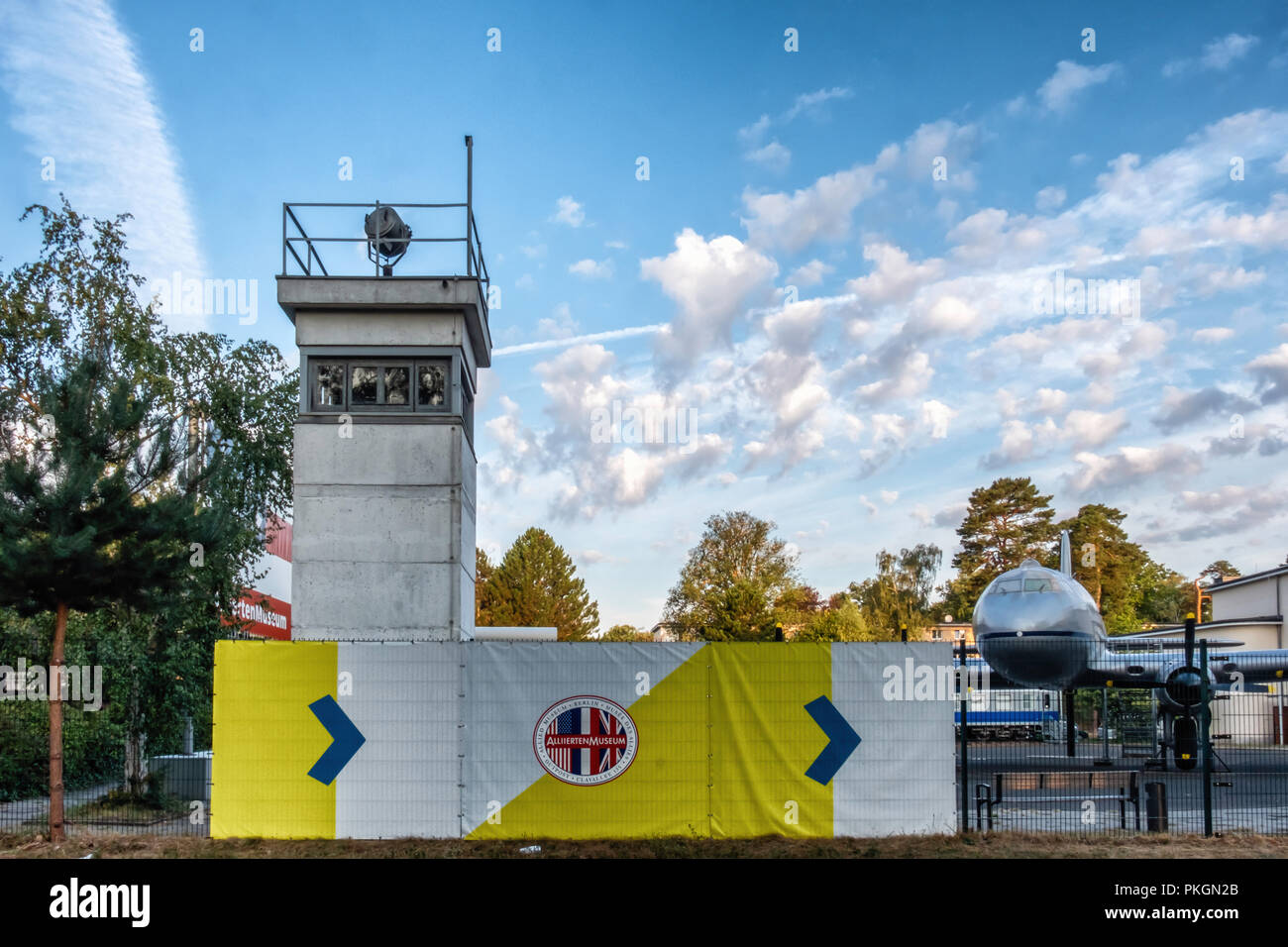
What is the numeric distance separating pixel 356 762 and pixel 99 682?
5.26 metres

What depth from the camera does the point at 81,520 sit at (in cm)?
1294

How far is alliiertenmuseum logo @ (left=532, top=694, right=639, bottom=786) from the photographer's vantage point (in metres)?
12.2

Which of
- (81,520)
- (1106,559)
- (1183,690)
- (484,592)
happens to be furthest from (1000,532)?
(81,520)

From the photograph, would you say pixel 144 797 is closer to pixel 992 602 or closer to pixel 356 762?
pixel 356 762

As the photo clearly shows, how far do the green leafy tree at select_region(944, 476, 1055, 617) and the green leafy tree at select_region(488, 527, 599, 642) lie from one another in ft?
106

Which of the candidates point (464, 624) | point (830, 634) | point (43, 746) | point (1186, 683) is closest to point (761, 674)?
point (464, 624)

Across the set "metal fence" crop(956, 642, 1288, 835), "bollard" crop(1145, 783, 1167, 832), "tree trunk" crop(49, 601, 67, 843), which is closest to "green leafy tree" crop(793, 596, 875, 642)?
"metal fence" crop(956, 642, 1288, 835)

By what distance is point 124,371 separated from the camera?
2322cm

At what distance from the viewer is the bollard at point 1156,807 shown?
13195mm

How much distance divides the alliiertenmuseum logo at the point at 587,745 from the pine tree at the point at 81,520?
5997 mm

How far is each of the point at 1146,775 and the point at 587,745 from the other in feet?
54.8

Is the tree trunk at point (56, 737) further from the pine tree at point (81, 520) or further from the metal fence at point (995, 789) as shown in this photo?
the metal fence at point (995, 789)

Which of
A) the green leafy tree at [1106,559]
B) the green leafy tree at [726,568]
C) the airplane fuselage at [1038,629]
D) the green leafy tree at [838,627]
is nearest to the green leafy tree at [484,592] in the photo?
the green leafy tree at [726,568]
